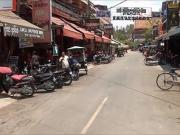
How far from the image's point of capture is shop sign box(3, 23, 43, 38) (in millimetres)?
21781

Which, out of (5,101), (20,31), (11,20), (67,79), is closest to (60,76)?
(67,79)

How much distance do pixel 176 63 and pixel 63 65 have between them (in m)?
16.2

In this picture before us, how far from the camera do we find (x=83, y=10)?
6594cm

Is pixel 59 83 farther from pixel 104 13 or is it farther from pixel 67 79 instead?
pixel 104 13

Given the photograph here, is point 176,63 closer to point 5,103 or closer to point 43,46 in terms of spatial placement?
point 43,46

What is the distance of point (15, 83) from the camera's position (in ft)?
66.8

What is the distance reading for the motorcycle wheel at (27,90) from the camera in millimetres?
19859

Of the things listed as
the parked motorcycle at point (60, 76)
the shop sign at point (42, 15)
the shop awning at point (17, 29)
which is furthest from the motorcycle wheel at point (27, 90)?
the shop sign at point (42, 15)

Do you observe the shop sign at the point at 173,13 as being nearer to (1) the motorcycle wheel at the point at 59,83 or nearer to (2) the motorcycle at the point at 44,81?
(1) the motorcycle wheel at the point at 59,83

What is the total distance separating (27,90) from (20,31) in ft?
14.5

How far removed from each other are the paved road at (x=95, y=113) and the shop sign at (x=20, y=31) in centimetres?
326

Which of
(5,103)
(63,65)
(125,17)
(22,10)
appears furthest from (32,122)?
(125,17)

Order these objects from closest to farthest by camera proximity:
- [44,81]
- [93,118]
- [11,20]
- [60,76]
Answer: [93,118]
[44,81]
[60,76]
[11,20]

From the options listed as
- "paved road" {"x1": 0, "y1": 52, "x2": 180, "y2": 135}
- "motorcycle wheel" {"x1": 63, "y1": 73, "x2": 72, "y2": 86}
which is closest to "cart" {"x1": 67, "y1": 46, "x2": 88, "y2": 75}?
"motorcycle wheel" {"x1": 63, "y1": 73, "x2": 72, "y2": 86}
